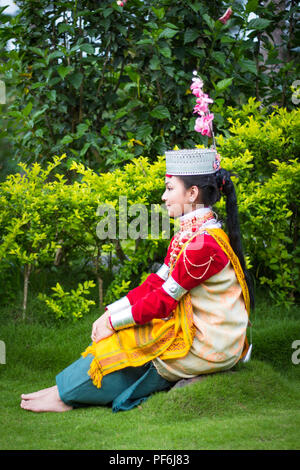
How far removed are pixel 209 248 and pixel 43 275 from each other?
209cm

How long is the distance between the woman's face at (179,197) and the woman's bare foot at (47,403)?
117cm

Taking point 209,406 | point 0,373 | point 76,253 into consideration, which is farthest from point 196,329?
point 76,253

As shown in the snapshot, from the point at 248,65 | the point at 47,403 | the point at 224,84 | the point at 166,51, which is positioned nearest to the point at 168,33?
the point at 166,51

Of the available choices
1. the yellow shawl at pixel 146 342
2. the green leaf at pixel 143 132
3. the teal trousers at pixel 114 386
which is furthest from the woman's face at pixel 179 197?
the green leaf at pixel 143 132

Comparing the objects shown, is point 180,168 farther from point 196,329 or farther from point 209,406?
point 209,406

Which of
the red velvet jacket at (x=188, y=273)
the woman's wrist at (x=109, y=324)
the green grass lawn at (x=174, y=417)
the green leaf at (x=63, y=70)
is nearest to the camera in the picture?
the green grass lawn at (x=174, y=417)

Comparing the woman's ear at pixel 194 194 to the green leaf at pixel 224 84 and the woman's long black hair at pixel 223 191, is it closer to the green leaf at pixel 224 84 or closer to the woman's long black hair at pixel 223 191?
the woman's long black hair at pixel 223 191

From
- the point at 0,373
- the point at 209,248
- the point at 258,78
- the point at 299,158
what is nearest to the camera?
the point at 209,248

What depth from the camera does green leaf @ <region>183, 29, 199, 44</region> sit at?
4.57 m

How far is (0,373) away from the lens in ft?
11.9

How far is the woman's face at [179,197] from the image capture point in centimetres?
294

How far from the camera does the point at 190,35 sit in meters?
4.61

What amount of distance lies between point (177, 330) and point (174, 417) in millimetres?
424

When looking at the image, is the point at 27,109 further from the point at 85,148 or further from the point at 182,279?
the point at 182,279
